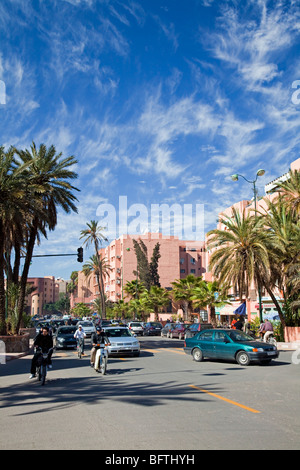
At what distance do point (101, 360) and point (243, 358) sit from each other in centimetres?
561

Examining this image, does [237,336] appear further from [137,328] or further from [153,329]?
[137,328]

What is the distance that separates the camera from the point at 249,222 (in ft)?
102

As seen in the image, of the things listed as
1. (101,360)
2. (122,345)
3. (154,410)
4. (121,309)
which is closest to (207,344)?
(122,345)

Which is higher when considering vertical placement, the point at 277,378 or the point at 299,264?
the point at 299,264

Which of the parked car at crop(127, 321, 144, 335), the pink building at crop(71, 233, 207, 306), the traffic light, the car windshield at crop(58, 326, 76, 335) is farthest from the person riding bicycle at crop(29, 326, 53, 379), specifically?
the pink building at crop(71, 233, 207, 306)

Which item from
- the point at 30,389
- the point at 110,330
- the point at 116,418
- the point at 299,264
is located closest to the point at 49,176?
the point at 110,330

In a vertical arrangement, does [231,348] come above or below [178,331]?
above

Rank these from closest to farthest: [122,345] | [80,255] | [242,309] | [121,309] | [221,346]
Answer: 1. [221,346]
2. [122,345]
3. [80,255]
4. [242,309]
5. [121,309]

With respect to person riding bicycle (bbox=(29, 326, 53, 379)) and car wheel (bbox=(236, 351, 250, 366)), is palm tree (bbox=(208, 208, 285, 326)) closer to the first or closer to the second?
car wheel (bbox=(236, 351, 250, 366))

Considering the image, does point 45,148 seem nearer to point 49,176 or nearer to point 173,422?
point 49,176

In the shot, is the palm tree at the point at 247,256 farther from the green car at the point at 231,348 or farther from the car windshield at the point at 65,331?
the car windshield at the point at 65,331

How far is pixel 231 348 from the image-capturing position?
17.3 metres

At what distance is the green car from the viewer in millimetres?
16859
